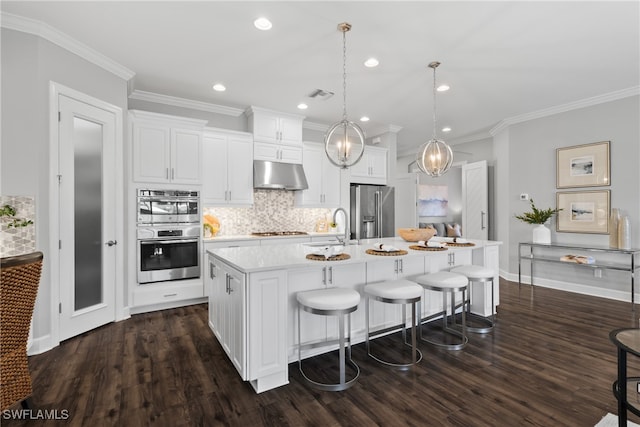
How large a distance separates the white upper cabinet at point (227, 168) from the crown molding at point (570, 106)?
4.61 m

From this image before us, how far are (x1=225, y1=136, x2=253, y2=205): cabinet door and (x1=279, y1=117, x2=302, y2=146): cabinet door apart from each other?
1.94 ft

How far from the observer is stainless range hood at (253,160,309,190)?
4.82 m

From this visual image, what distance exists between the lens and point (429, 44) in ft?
9.88

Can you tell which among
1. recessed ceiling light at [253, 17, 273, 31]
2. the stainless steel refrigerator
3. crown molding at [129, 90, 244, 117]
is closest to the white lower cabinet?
recessed ceiling light at [253, 17, 273, 31]

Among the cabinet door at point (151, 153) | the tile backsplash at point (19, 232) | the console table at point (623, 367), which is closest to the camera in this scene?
the console table at point (623, 367)

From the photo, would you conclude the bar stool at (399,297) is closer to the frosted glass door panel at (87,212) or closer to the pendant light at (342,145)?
the pendant light at (342,145)

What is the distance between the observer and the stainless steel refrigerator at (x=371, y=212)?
5694mm

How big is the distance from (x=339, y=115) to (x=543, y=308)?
415 centimetres

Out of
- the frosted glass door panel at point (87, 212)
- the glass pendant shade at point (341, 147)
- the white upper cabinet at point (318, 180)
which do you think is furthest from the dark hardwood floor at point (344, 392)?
the white upper cabinet at point (318, 180)

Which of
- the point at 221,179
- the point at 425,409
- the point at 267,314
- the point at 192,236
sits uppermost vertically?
the point at 221,179

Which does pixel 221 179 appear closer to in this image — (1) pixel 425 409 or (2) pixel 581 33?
(1) pixel 425 409

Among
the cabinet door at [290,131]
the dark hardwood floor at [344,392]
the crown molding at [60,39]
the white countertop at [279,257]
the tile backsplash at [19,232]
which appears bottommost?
the dark hardwood floor at [344,392]

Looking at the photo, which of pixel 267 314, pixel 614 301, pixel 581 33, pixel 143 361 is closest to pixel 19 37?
pixel 143 361

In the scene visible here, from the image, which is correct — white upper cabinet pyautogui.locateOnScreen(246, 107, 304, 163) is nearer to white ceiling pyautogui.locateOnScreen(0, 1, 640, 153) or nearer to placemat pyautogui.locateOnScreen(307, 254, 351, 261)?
white ceiling pyautogui.locateOnScreen(0, 1, 640, 153)
